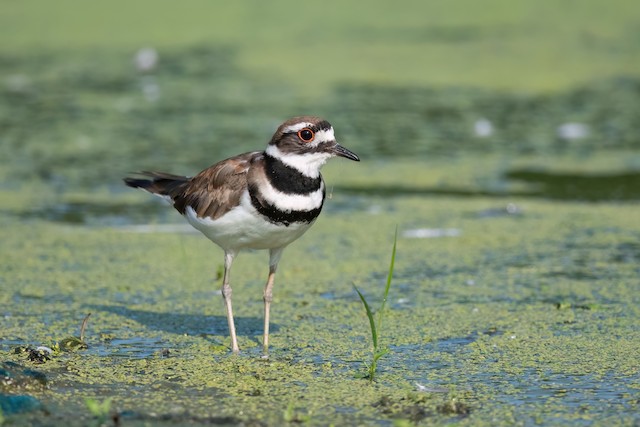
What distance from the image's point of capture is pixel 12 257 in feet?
19.8

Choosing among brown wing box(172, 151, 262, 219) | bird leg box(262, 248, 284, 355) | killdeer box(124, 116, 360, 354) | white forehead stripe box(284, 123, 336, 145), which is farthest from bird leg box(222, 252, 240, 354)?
white forehead stripe box(284, 123, 336, 145)

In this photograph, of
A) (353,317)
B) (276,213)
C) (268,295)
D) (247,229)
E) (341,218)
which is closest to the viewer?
(276,213)

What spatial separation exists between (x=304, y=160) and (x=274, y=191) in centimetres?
18

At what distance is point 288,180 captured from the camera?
4.41m

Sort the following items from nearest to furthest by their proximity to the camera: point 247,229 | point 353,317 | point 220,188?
point 247,229
point 220,188
point 353,317

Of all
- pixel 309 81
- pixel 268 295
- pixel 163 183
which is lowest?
pixel 268 295

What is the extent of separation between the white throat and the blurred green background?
341cm

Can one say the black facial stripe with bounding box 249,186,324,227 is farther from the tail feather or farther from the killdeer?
the tail feather

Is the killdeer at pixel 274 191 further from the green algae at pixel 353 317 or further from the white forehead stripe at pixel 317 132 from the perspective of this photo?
the green algae at pixel 353 317

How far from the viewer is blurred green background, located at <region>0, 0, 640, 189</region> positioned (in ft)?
27.6

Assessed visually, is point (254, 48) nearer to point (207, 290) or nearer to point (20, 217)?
point (20, 217)

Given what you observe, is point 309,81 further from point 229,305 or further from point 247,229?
point 247,229

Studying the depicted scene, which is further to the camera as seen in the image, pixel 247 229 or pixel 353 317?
pixel 353 317

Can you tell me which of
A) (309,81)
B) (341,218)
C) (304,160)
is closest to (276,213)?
(304,160)
